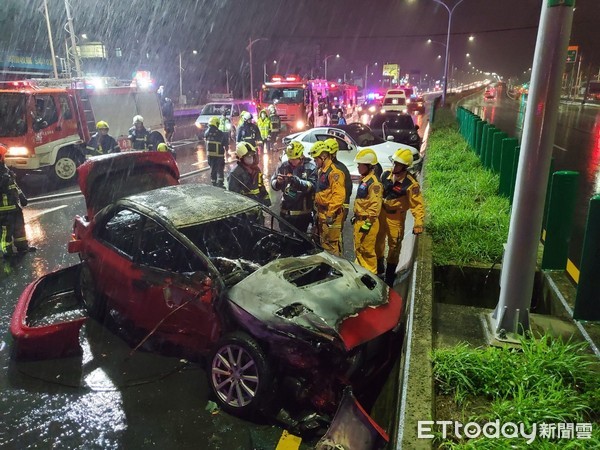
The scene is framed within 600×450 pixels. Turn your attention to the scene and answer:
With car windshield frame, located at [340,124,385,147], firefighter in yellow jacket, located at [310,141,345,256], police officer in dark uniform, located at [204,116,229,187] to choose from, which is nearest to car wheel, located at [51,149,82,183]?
police officer in dark uniform, located at [204,116,229,187]

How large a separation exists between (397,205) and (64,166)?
10133 mm

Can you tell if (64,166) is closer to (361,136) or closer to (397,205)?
(361,136)

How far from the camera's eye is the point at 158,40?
60.1 metres

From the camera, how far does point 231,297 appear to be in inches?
146

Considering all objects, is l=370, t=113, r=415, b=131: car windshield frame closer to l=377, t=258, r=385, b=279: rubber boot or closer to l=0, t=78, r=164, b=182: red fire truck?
l=0, t=78, r=164, b=182: red fire truck

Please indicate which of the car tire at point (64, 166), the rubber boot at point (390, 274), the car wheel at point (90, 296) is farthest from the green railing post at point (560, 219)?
the car tire at point (64, 166)

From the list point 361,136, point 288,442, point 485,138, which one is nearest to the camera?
point 288,442

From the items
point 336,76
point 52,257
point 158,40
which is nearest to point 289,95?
point 52,257

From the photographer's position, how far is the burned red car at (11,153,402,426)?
3.39 m

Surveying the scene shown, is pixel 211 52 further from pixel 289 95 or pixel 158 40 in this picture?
pixel 289 95

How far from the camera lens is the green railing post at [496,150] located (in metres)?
8.49

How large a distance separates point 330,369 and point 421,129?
2332 cm

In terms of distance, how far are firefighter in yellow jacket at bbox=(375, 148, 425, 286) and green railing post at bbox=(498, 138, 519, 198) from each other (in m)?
2.09

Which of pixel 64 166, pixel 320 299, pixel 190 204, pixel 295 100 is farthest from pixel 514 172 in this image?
pixel 295 100
